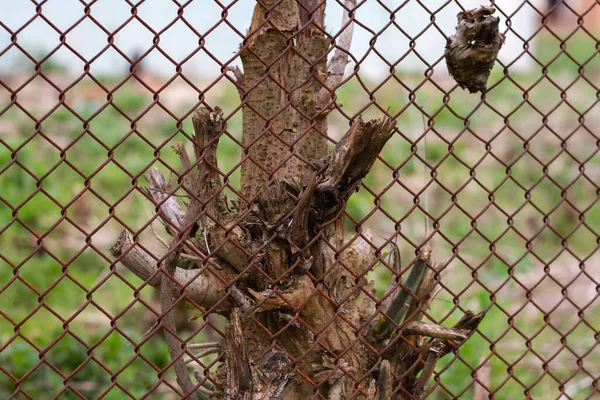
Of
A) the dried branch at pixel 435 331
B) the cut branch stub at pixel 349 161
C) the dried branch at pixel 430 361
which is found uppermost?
the cut branch stub at pixel 349 161

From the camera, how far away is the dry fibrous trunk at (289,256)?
6.53 ft

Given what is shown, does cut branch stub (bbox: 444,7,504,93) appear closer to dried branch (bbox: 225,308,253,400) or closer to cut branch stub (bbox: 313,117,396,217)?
cut branch stub (bbox: 313,117,396,217)

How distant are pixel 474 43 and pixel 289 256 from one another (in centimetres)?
78

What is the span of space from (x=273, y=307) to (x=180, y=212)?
1.32 feet

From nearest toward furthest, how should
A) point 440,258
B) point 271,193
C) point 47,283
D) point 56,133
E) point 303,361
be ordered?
point 271,193, point 303,361, point 47,283, point 440,258, point 56,133

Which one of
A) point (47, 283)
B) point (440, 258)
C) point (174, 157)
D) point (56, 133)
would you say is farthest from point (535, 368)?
point (56, 133)

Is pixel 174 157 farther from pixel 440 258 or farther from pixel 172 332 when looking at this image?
pixel 172 332

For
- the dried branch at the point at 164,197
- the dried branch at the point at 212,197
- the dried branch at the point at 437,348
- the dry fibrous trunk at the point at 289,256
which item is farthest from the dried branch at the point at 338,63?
the dried branch at the point at 437,348

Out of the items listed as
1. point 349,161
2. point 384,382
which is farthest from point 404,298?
point 349,161

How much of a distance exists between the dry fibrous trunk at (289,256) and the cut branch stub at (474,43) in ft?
1.00

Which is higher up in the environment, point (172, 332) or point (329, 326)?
point (329, 326)

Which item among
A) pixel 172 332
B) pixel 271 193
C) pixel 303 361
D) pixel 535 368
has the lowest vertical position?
pixel 172 332

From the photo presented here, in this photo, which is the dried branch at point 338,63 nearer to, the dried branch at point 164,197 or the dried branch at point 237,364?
the dried branch at point 164,197

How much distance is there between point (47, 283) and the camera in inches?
169
